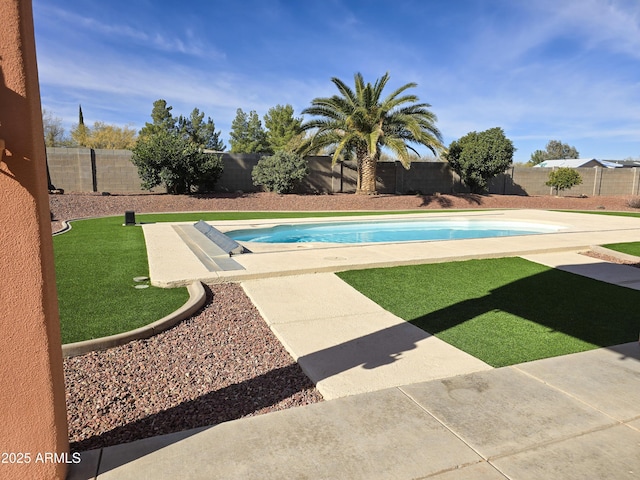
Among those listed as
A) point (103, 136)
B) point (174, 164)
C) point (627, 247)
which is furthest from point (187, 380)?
point (103, 136)

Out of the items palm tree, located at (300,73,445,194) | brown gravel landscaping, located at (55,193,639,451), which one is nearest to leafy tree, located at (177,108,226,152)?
palm tree, located at (300,73,445,194)

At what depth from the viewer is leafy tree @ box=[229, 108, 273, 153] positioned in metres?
51.2

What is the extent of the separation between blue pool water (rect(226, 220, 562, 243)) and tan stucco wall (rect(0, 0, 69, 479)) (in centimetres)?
1067

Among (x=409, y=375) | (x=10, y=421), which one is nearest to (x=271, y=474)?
(x=10, y=421)

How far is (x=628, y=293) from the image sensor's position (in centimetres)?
652

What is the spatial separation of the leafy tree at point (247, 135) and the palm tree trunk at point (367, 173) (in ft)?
90.4

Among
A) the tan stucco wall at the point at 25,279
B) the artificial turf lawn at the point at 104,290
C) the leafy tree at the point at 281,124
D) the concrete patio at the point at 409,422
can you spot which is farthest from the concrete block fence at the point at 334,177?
the tan stucco wall at the point at 25,279

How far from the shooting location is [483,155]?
25.4 meters

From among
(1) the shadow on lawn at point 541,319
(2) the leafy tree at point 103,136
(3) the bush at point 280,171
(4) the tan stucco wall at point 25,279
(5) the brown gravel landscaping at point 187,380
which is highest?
(2) the leafy tree at point 103,136

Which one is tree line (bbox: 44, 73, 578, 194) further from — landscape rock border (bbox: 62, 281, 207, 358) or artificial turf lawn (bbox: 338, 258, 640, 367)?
landscape rock border (bbox: 62, 281, 207, 358)

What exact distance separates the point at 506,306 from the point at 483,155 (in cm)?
2180

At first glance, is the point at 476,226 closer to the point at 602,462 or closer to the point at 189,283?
the point at 189,283

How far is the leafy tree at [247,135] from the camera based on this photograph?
51.2 metres

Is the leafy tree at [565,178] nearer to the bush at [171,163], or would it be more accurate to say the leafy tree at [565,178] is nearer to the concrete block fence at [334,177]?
the concrete block fence at [334,177]
